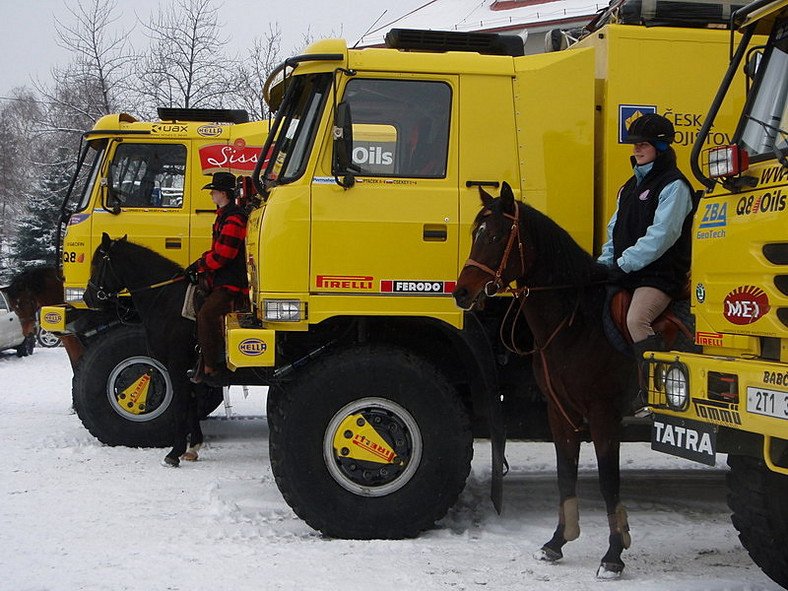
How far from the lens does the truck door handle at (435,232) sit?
610cm

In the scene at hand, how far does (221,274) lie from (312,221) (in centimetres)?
219

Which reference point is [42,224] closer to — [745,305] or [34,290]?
[34,290]

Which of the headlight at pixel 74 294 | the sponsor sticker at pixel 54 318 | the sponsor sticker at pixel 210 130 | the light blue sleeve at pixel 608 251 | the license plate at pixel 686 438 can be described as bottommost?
the license plate at pixel 686 438

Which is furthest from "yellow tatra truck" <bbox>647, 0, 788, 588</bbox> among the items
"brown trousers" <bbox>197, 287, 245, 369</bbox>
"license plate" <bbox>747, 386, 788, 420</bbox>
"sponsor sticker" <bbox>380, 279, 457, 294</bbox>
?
"brown trousers" <bbox>197, 287, 245, 369</bbox>

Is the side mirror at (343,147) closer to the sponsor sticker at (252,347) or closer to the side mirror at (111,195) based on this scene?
the sponsor sticker at (252,347)

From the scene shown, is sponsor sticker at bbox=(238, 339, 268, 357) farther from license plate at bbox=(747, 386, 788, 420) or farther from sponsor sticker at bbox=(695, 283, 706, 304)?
license plate at bbox=(747, 386, 788, 420)

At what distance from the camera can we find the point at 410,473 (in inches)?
241

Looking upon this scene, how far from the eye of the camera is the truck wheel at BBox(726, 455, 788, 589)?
490 cm

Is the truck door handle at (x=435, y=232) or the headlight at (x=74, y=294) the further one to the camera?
the headlight at (x=74, y=294)

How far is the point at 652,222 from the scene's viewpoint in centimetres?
549

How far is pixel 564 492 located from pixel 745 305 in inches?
72.8

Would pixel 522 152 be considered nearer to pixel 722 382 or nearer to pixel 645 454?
pixel 722 382

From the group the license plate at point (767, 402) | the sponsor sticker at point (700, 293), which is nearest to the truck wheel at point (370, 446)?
the sponsor sticker at point (700, 293)

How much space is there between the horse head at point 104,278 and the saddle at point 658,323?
524cm
